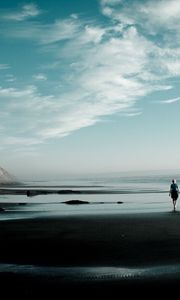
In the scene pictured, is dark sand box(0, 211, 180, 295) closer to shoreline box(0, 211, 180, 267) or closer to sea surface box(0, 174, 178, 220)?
shoreline box(0, 211, 180, 267)

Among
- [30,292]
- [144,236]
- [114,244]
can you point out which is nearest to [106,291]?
[30,292]

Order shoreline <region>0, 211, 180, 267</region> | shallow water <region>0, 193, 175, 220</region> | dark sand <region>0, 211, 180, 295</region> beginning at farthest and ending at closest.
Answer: shallow water <region>0, 193, 175, 220</region> → shoreline <region>0, 211, 180, 267</region> → dark sand <region>0, 211, 180, 295</region>

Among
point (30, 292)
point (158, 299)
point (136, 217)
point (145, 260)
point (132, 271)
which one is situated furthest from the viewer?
point (136, 217)

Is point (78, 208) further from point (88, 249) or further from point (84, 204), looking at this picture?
point (88, 249)

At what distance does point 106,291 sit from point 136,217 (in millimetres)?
17863

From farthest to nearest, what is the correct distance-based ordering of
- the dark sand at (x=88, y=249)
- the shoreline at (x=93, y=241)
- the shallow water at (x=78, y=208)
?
the shallow water at (x=78, y=208) → the shoreline at (x=93, y=241) → the dark sand at (x=88, y=249)

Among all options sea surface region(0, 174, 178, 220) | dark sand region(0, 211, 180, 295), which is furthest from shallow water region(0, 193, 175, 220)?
dark sand region(0, 211, 180, 295)

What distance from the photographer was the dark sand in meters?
11.1

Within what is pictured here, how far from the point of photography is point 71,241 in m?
18.4

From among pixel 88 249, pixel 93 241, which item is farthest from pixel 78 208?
pixel 88 249

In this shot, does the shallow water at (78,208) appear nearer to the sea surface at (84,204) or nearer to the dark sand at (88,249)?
the sea surface at (84,204)

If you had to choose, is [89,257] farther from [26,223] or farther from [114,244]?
[26,223]

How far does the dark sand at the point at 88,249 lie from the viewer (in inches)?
436

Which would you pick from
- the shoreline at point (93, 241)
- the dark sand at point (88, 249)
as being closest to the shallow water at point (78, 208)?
the shoreline at point (93, 241)
